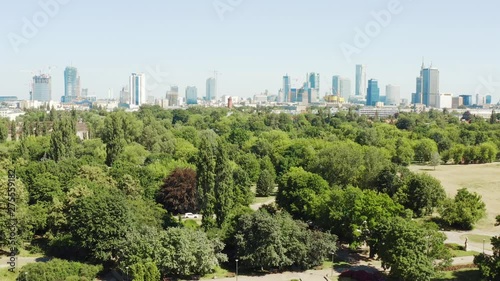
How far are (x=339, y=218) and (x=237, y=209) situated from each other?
5.76 metres

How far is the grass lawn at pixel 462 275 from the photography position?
23627 millimetres

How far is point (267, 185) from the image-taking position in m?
41.5

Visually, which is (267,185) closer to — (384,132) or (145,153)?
(145,153)

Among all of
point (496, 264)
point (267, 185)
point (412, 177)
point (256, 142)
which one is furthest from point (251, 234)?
point (256, 142)

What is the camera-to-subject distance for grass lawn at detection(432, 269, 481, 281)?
77.5ft

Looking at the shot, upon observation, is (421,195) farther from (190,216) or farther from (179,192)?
(179,192)

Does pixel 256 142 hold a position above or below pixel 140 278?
above

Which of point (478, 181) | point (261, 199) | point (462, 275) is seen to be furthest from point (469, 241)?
point (478, 181)

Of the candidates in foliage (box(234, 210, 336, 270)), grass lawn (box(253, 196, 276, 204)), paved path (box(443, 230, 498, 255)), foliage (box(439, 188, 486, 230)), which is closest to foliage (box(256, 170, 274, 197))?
grass lawn (box(253, 196, 276, 204))

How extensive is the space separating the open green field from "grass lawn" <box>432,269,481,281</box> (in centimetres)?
870

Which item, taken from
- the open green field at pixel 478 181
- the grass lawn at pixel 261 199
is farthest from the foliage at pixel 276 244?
the grass lawn at pixel 261 199

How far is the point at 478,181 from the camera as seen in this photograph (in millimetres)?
47562

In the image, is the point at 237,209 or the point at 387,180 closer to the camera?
the point at 237,209

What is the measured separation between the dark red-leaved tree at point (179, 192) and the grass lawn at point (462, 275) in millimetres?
16495
